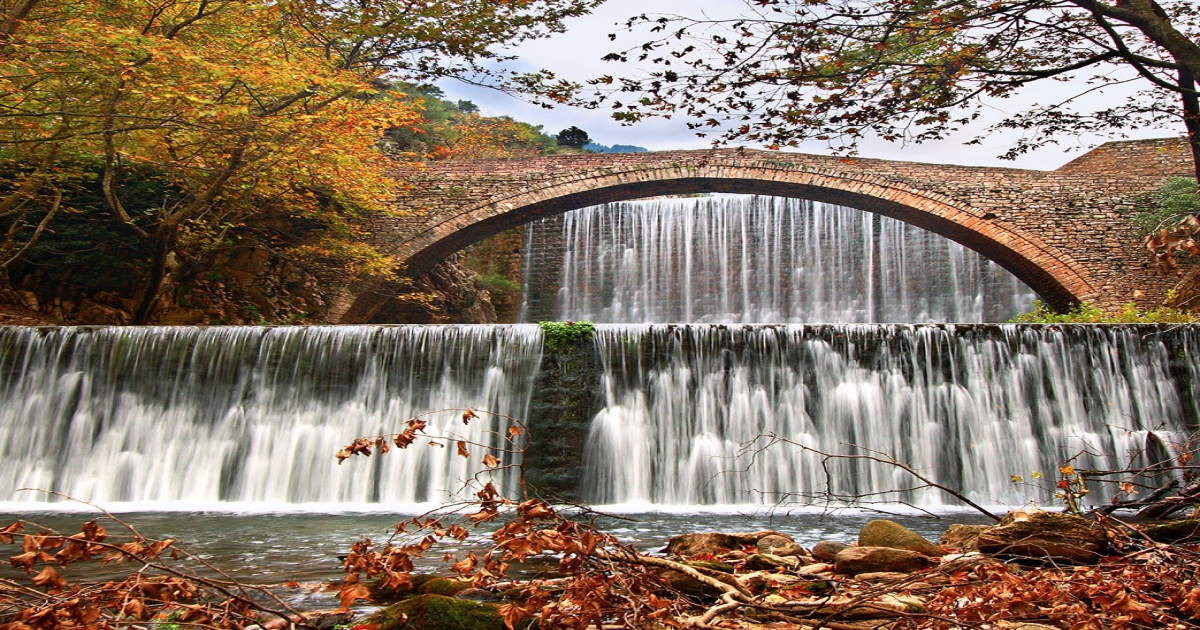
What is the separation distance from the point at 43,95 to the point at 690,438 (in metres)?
8.73

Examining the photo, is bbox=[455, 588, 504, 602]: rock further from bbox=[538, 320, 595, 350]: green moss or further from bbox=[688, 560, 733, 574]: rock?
bbox=[538, 320, 595, 350]: green moss

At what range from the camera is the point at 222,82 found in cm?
1029

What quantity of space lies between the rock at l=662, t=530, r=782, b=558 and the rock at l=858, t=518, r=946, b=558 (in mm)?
589

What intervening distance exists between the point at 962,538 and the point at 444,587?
316cm

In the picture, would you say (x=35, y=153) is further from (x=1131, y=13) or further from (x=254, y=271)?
(x=1131, y=13)

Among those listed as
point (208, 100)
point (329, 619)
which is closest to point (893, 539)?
point (329, 619)

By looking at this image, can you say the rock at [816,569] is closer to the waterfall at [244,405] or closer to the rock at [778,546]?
the rock at [778,546]

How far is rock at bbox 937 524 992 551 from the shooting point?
4525 mm

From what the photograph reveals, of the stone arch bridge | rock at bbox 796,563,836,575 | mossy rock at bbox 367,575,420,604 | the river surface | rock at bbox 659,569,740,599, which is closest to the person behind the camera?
rock at bbox 659,569,740,599

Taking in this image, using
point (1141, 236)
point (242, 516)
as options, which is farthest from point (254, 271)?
point (1141, 236)

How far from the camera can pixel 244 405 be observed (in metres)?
9.43

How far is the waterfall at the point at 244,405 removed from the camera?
8750 mm

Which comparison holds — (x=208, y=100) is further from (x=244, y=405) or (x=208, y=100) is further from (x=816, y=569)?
(x=816, y=569)

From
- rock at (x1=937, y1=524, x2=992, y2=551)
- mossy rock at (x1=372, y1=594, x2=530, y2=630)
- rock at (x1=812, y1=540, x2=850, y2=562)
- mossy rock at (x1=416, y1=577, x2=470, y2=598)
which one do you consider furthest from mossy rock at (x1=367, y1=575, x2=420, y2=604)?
rock at (x1=937, y1=524, x2=992, y2=551)
